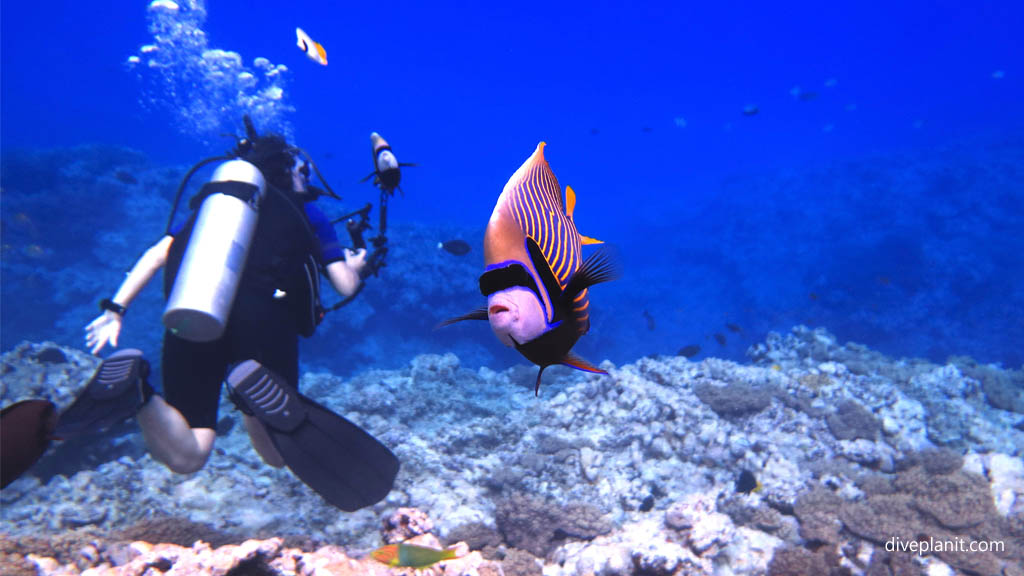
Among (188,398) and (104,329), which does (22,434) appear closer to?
(188,398)

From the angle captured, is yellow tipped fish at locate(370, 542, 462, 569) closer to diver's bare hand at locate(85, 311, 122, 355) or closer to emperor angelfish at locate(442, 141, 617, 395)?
emperor angelfish at locate(442, 141, 617, 395)

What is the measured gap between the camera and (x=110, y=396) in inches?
93.7

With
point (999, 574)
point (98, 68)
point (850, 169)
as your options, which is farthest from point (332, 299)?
point (98, 68)

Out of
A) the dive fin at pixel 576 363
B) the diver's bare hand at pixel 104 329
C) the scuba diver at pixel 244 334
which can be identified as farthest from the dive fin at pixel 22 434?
the diver's bare hand at pixel 104 329

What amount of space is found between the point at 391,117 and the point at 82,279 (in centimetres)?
11811

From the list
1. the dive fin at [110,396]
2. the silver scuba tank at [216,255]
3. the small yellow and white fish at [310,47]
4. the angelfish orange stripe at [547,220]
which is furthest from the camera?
the small yellow and white fish at [310,47]

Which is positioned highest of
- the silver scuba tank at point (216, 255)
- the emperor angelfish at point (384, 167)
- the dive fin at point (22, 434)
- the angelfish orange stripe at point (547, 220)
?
the emperor angelfish at point (384, 167)

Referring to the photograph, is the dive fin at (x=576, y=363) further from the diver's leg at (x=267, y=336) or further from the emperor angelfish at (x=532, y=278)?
the diver's leg at (x=267, y=336)

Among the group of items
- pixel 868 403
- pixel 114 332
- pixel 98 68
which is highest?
pixel 98 68

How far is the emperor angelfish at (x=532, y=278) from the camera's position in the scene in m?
0.48

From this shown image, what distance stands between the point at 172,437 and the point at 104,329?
905mm

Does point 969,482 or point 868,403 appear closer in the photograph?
point 969,482

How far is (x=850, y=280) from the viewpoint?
22500 millimetres

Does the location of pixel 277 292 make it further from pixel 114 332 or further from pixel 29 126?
pixel 29 126
